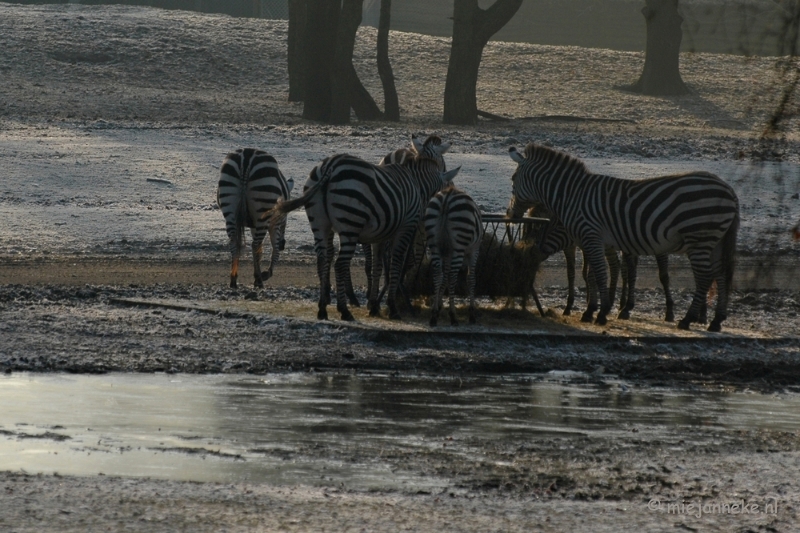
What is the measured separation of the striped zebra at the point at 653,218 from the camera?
12648 millimetres

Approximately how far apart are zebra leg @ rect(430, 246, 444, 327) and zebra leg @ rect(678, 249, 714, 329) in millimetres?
2638

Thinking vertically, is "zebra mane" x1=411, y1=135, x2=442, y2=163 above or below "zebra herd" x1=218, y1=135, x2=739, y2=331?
above

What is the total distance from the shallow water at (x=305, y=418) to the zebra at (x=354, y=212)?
2471mm

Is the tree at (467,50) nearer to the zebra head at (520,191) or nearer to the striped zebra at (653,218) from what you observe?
the zebra head at (520,191)

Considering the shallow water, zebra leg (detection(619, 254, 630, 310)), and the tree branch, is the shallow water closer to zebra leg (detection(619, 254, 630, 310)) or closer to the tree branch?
zebra leg (detection(619, 254, 630, 310))

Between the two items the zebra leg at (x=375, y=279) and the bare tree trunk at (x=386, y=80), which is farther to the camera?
the bare tree trunk at (x=386, y=80)

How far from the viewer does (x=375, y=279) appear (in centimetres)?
1284

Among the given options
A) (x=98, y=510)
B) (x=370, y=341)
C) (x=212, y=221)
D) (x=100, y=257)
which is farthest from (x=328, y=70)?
(x=98, y=510)

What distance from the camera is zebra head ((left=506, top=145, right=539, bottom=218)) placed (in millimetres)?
13891

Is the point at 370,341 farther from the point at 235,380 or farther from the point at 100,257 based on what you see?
the point at 100,257

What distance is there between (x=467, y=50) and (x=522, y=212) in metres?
16.6

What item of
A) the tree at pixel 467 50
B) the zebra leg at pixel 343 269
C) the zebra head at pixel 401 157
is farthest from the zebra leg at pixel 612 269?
the tree at pixel 467 50

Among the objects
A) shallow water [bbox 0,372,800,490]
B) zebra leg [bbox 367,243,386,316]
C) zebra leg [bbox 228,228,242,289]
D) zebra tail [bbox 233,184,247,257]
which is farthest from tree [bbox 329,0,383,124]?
shallow water [bbox 0,372,800,490]

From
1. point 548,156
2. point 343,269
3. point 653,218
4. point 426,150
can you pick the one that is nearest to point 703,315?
point 653,218
